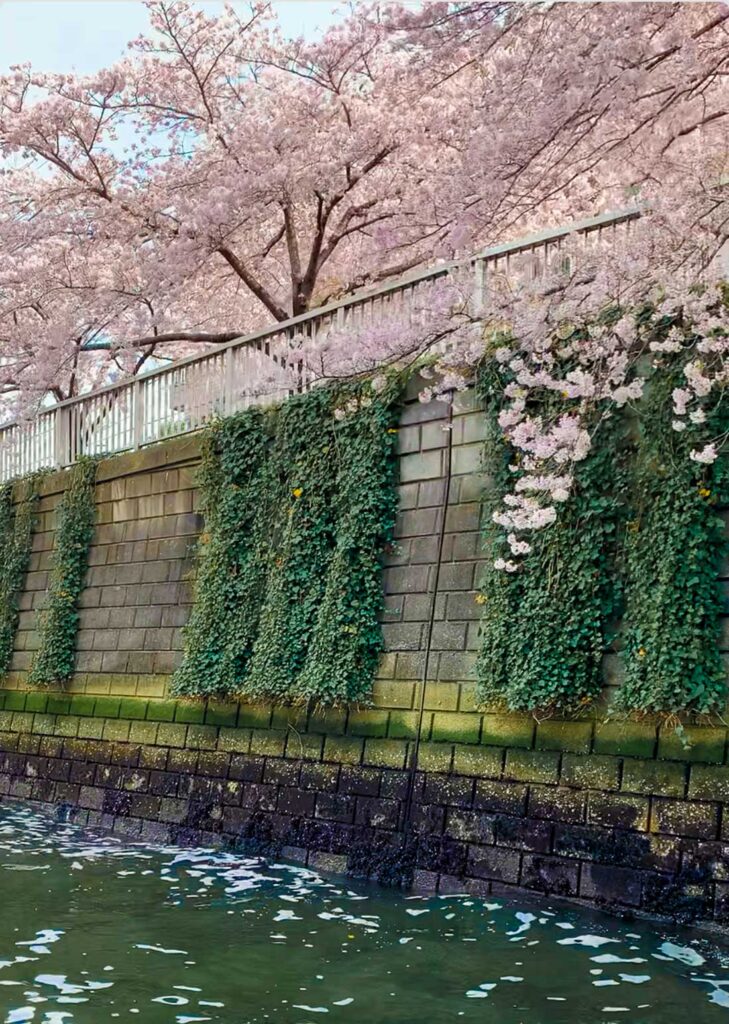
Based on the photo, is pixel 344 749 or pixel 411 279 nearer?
pixel 344 749

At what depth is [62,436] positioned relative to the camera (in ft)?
54.3

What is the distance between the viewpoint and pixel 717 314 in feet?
26.7

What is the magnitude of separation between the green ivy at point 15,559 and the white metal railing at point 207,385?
460 millimetres

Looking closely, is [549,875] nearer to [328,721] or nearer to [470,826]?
[470,826]

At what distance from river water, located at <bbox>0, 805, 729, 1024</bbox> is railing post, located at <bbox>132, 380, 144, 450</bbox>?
20.6 feet

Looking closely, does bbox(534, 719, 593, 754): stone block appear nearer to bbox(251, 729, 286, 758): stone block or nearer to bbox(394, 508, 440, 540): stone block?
bbox(394, 508, 440, 540): stone block

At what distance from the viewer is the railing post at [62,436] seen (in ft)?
54.0

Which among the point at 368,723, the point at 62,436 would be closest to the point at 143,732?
the point at 368,723

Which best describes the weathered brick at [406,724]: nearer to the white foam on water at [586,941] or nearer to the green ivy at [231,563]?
the green ivy at [231,563]

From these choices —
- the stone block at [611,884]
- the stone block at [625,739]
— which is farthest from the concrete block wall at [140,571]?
the stone block at [611,884]

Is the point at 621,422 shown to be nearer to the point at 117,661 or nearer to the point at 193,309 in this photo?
the point at 117,661

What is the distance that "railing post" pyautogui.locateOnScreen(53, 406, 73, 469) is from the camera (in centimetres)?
1647

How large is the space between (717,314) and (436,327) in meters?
2.28

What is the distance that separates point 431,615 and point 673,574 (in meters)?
2.54
